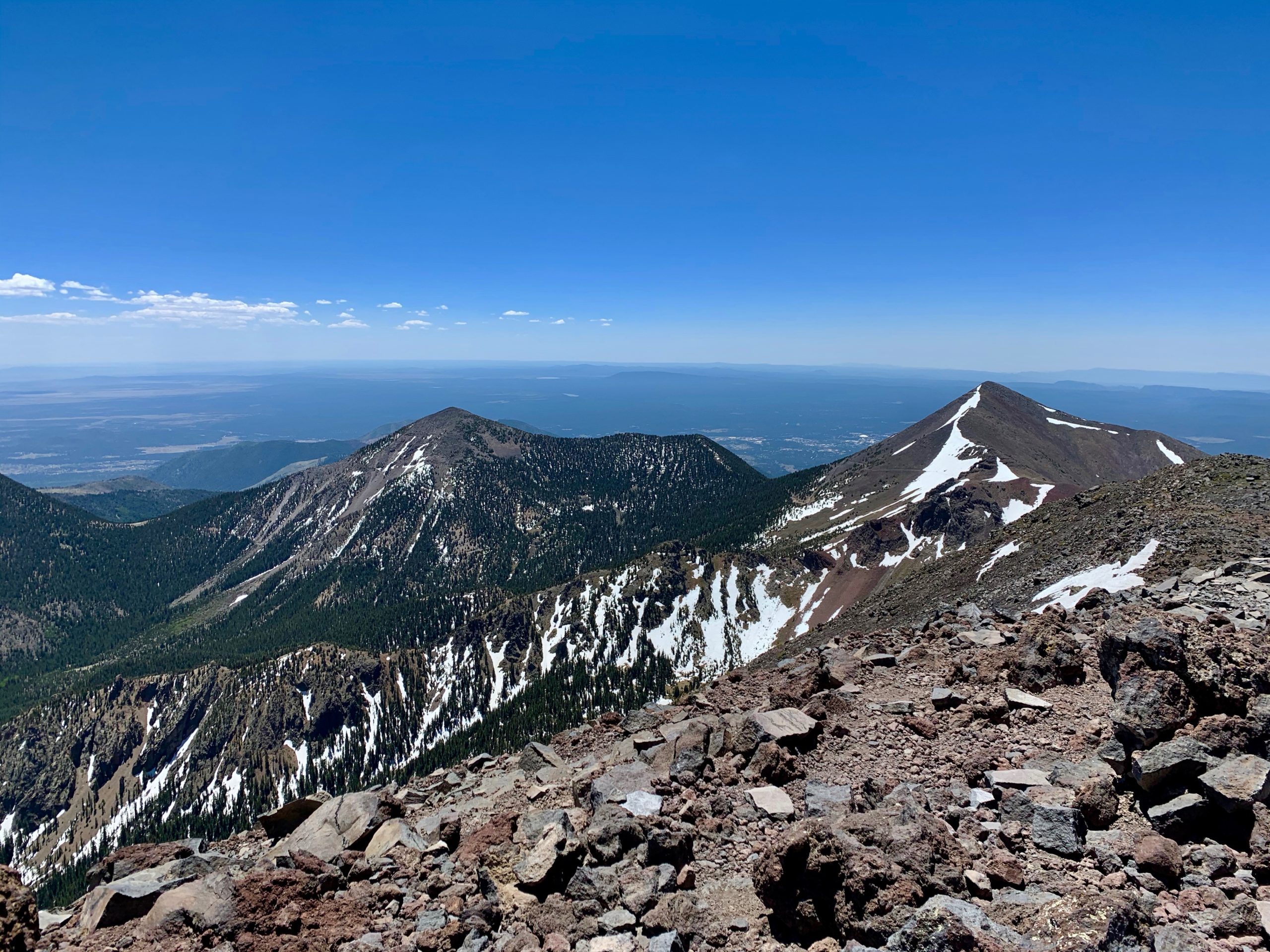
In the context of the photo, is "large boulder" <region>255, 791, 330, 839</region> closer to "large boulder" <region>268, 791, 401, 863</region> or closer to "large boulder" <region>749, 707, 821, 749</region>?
"large boulder" <region>268, 791, 401, 863</region>

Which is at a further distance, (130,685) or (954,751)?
(130,685)

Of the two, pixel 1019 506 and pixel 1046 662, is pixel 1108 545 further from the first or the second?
pixel 1019 506

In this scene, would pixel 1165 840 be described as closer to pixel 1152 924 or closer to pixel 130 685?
pixel 1152 924

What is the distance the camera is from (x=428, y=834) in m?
13.0

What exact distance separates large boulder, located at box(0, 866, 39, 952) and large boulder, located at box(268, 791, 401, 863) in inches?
176

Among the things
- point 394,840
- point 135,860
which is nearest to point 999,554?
point 394,840

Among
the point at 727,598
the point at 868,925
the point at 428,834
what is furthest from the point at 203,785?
the point at 868,925

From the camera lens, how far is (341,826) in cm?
1384

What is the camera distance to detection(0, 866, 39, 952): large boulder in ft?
27.9

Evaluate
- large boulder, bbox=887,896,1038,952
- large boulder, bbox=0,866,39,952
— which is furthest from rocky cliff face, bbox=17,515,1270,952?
large boulder, bbox=0,866,39,952

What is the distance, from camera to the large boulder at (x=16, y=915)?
27.9 ft

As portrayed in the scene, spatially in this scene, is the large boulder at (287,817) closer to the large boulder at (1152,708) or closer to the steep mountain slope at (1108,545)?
the large boulder at (1152,708)

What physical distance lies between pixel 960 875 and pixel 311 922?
10.5 m

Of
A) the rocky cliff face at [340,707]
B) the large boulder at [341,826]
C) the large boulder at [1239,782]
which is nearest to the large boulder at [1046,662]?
the large boulder at [1239,782]
